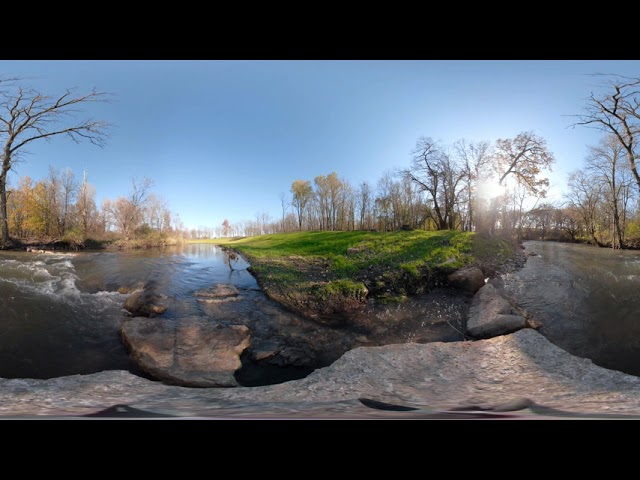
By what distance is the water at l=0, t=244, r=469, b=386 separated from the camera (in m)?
2.27

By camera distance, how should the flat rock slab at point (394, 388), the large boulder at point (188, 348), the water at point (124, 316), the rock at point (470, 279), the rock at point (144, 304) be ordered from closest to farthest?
1. the flat rock slab at point (394, 388)
2. the large boulder at point (188, 348)
3. the water at point (124, 316)
4. the rock at point (144, 304)
5. the rock at point (470, 279)

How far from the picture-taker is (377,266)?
9.27 feet

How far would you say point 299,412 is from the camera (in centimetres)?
155

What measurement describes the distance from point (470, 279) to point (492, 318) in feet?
1.55

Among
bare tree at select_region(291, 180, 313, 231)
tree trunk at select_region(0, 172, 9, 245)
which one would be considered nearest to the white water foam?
tree trunk at select_region(0, 172, 9, 245)

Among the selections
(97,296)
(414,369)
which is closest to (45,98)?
(97,296)

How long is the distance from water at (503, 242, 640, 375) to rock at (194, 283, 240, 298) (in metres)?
3.17

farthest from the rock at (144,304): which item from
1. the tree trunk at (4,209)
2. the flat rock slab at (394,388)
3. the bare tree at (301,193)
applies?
the bare tree at (301,193)

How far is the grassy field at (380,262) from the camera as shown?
2756 mm

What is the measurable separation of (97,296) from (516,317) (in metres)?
4.54

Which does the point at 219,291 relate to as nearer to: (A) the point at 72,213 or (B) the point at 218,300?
(B) the point at 218,300

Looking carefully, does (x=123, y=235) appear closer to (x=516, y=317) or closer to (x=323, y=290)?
(x=323, y=290)

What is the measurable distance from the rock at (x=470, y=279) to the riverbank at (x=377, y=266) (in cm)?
6

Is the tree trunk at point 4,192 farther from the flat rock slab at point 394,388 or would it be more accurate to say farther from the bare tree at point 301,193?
the bare tree at point 301,193
